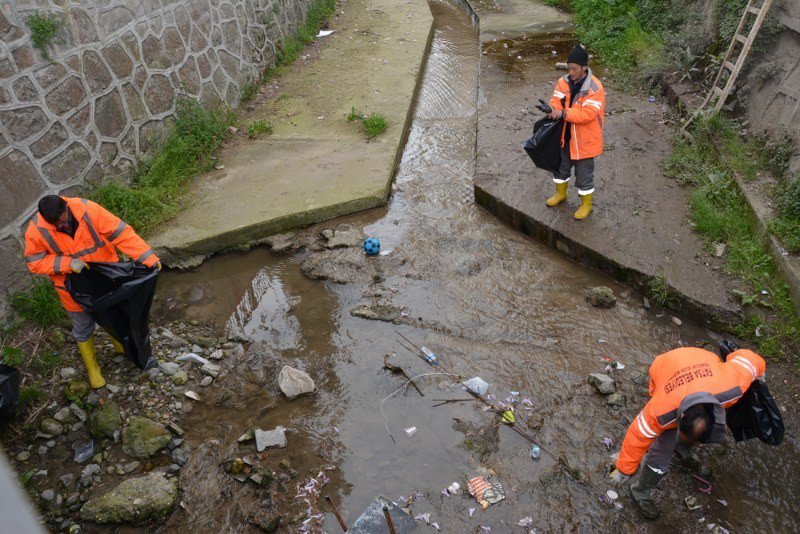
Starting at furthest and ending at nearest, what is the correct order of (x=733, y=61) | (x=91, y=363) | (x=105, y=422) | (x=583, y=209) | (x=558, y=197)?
(x=733, y=61) → (x=558, y=197) → (x=583, y=209) → (x=91, y=363) → (x=105, y=422)

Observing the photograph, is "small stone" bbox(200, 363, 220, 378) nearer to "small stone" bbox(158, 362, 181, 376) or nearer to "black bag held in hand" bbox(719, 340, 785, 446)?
"small stone" bbox(158, 362, 181, 376)

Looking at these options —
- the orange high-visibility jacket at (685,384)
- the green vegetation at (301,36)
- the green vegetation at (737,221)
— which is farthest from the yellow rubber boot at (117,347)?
the green vegetation at (301,36)

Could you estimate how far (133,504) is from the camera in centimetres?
322

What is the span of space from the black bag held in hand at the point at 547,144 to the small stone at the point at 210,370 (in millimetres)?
3510

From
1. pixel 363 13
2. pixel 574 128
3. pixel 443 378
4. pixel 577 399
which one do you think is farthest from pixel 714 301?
pixel 363 13

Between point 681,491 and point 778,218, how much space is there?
9.56ft

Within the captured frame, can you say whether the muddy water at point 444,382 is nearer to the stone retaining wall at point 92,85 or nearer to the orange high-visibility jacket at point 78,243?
the orange high-visibility jacket at point 78,243

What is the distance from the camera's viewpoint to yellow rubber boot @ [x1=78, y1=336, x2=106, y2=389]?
3.91 meters

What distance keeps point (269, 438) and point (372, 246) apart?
88.9 inches

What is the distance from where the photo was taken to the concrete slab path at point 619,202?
4664mm

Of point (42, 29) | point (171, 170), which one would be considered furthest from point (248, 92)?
point (42, 29)

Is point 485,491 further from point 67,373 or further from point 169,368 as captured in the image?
point 67,373

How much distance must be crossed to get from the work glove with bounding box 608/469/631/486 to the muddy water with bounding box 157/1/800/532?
6cm

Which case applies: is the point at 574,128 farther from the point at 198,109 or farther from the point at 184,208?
the point at 198,109
